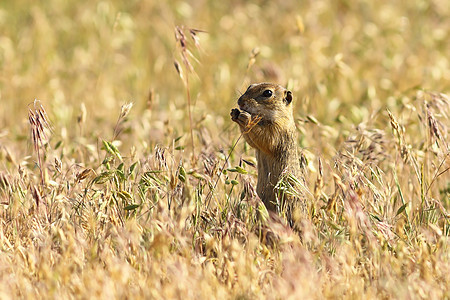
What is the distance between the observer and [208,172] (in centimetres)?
393

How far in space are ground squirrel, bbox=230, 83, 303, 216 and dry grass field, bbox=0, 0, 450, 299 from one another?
18 centimetres

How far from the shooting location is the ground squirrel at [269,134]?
13.2ft

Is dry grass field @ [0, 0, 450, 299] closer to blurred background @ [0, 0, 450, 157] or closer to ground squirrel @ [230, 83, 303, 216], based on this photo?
blurred background @ [0, 0, 450, 157]

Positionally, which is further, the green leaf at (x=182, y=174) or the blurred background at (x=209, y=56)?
the blurred background at (x=209, y=56)

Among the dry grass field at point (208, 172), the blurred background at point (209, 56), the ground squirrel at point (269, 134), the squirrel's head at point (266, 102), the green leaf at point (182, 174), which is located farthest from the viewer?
the blurred background at point (209, 56)

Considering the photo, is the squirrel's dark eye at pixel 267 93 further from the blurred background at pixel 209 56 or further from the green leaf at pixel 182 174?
the blurred background at pixel 209 56

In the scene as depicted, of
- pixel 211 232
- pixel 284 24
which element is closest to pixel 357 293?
pixel 211 232

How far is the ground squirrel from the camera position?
4.03 meters

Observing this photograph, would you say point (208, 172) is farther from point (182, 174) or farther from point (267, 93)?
point (267, 93)

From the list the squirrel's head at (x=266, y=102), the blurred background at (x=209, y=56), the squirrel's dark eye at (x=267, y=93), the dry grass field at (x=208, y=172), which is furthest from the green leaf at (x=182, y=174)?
the blurred background at (x=209, y=56)

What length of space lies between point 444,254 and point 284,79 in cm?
377

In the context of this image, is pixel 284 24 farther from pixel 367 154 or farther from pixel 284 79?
pixel 367 154

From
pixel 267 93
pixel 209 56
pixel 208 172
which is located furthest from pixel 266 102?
pixel 209 56

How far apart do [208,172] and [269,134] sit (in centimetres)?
42
